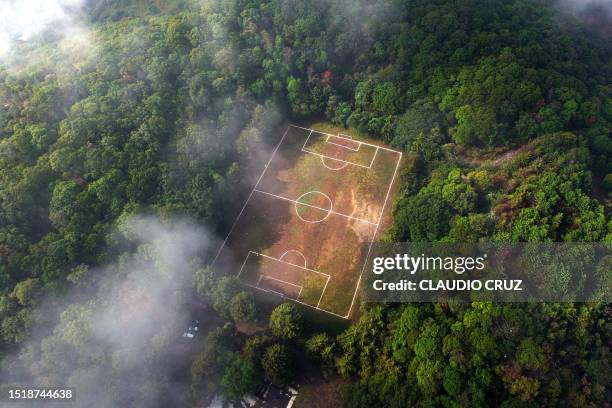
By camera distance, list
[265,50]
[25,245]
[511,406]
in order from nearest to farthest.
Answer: [511,406] → [25,245] → [265,50]

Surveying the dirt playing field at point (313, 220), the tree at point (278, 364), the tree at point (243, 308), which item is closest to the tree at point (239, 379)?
the tree at point (278, 364)

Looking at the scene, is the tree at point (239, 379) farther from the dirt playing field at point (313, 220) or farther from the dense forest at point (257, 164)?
the dirt playing field at point (313, 220)

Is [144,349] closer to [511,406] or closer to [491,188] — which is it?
[511,406]

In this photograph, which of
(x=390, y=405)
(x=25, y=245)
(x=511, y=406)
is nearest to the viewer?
(x=511, y=406)

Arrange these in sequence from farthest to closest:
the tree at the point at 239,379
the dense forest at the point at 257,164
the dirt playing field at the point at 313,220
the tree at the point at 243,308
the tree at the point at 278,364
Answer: the dirt playing field at the point at 313,220
the tree at the point at 243,308
the tree at the point at 278,364
the tree at the point at 239,379
the dense forest at the point at 257,164

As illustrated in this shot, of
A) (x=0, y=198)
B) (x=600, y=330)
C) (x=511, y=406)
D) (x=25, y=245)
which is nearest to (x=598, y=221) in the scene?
(x=600, y=330)

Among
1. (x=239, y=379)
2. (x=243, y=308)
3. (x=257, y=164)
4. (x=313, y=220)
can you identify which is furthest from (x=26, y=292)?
(x=313, y=220)

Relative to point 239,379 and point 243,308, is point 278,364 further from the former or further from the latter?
point 243,308
